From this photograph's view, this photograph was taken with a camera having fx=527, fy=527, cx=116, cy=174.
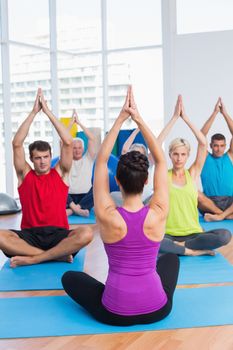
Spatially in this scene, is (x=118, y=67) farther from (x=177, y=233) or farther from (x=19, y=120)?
(x=177, y=233)

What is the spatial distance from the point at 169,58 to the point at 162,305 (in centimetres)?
590

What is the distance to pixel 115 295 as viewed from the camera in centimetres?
235

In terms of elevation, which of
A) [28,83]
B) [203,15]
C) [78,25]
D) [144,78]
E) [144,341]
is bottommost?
[144,341]

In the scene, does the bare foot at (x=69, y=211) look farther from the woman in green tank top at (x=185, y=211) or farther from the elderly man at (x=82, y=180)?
the woman in green tank top at (x=185, y=211)

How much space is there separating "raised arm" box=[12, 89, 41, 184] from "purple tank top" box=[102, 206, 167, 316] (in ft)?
4.25

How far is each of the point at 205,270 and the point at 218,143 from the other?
2003 mm

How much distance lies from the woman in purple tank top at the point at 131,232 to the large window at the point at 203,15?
548cm

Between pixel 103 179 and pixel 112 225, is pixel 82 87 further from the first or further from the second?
pixel 112 225

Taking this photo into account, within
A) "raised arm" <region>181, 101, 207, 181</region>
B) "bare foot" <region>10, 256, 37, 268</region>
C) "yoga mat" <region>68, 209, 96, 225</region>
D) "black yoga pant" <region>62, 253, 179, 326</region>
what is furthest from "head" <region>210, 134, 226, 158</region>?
"black yoga pant" <region>62, 253, 179, 326</region>

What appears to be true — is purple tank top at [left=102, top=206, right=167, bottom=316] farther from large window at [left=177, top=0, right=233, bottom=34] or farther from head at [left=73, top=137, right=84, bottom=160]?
large window at [left=177, top=0, right=233, bottom=34]

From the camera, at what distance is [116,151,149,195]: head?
2221mm

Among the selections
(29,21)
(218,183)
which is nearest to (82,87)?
(29,21)

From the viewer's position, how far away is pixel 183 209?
12.2ft

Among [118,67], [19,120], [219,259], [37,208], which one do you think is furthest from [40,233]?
[118,67]
